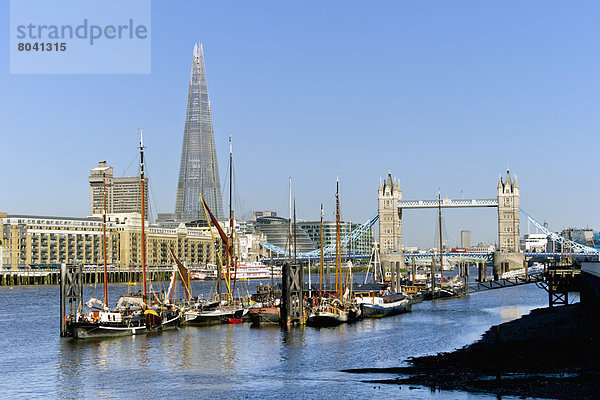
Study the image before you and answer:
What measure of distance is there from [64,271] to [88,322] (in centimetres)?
469

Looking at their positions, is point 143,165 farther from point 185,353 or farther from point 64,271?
point 185,353

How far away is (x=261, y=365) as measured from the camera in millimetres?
54562

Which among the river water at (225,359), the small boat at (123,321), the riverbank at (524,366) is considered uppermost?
the small boat at (123,321)

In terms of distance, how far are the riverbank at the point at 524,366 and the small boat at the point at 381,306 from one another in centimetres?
2774

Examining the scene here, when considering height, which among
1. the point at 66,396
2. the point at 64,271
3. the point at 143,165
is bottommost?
the point at 66,396

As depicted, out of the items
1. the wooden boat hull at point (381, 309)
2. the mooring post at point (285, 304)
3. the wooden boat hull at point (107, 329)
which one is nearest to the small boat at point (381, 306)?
the wooden boat hull at point (381, 309)

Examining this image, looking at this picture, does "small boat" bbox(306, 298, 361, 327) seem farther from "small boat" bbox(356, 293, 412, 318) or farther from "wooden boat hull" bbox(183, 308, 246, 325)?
"wooden boat hull" bbox(183, 308, 246, 325)

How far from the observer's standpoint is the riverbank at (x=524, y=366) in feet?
135

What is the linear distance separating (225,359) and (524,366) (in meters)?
19.6

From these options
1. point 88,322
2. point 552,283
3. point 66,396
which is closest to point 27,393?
point 66,396

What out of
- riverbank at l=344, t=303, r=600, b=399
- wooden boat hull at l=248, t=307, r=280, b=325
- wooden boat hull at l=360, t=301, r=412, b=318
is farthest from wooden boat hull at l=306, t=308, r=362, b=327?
riverbank at l=344, t=303, r=600, b=399

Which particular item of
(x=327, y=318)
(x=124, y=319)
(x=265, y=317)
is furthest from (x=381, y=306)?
(x=124, y=319)

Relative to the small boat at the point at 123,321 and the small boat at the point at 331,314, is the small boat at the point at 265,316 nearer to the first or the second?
the small boat at the point at 331,314

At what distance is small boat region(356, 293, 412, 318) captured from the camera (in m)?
89.2
